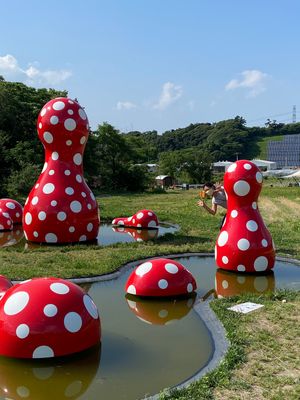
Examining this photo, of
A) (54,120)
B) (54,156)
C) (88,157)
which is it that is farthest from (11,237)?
(88,157)

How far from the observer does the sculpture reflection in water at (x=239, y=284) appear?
298 inches

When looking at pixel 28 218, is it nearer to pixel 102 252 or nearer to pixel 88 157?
pixel 102 252

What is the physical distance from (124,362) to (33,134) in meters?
32.3

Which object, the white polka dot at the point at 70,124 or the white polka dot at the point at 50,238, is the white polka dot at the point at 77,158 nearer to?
the white polka dot at the point at 70,124

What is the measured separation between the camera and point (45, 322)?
4.67m

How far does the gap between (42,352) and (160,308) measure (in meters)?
2.21

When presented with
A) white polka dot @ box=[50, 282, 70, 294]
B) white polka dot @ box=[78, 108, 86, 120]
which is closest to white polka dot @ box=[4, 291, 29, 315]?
white polka dot @ box=[50, 282, 70, 294]

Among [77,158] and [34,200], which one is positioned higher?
[77,158]

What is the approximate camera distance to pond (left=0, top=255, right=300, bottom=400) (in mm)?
4254

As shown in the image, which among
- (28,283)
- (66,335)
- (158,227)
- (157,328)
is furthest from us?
(158,227)

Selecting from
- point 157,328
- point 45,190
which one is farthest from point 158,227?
point 157,328

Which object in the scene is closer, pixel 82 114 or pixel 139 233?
pixel 82 114

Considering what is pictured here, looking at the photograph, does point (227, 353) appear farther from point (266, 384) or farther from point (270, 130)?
point (270, 130)

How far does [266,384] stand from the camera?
4.19 m
